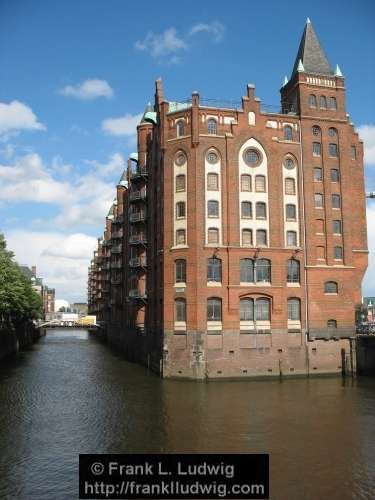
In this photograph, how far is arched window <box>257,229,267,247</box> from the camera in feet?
150

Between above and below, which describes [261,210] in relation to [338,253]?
above

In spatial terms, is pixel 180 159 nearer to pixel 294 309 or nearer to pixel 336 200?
pixel 336 200

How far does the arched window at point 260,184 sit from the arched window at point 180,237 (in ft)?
26.9

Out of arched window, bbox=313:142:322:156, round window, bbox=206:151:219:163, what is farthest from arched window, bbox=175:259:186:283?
arched window, bbox=313:142:322:156

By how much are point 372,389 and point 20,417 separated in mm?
26692

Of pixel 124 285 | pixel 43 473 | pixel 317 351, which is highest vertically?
pixel 124 285

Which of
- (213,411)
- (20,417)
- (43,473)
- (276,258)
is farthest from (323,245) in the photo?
(43,473)

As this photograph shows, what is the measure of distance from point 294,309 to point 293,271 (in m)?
3.61

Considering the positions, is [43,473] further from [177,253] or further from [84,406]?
[177,253]

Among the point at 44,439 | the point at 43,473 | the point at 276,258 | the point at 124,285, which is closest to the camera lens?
the point at 43,473

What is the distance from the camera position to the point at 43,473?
2036 centimetres

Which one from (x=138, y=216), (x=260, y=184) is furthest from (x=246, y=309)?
(x=138, y=216)

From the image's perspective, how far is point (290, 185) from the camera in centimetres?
4747

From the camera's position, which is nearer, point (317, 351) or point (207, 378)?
point (207, 378)
